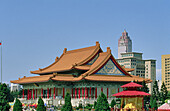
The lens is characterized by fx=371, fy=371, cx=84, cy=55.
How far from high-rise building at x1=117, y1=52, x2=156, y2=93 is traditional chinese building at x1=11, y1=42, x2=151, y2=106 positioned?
101 m

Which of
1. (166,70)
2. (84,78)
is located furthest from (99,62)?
(166,70)

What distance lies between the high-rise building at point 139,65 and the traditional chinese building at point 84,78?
101m

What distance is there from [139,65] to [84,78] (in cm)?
11752

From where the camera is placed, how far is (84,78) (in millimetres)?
69000

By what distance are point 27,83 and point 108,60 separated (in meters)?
19.0

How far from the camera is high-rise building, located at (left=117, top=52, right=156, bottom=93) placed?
18002 cm

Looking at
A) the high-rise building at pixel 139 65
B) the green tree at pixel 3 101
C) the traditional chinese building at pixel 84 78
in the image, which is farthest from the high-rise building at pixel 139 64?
the green tree at pixel 3 101

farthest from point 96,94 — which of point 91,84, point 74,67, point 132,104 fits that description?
point 132,104

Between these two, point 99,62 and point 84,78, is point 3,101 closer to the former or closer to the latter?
point 84,78

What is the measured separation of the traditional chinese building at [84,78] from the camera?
71625 millimetres

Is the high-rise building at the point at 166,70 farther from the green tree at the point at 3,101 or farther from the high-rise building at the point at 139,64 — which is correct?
the green tree at the point at 3,101

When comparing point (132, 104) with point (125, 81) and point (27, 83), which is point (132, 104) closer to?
point (125, 81)

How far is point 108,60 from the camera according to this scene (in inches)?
2943

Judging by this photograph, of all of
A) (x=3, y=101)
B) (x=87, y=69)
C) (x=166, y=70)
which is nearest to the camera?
(x=3, y=101)
